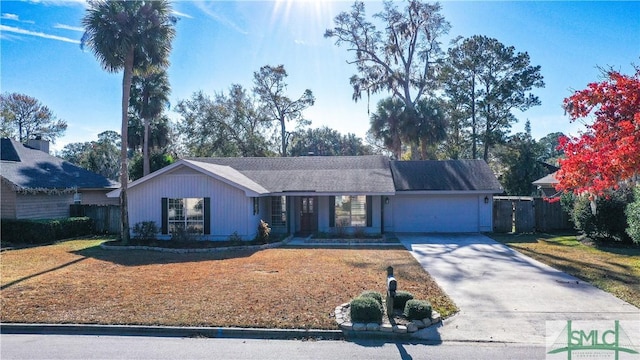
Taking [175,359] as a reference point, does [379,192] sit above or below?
above

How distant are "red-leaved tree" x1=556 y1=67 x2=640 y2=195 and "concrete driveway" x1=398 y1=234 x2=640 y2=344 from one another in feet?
8.45

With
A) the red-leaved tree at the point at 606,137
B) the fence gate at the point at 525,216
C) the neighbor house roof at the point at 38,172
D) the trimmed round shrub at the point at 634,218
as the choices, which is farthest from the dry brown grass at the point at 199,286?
the fence gate at the point at 525,216

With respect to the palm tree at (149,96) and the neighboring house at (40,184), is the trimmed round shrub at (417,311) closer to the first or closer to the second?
the neighboring house at (40,184)

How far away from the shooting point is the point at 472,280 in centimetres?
1027

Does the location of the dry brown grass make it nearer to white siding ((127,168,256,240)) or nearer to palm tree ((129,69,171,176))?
white siding ((127,168,256,240))

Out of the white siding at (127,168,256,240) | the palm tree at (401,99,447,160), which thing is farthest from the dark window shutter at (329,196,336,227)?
the palm tree at (401,99,447,160)

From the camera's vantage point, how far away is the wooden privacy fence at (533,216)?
2022cm

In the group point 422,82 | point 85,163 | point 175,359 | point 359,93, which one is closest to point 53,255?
point 175,359

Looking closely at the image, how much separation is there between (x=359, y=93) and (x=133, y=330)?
2815 centimetres

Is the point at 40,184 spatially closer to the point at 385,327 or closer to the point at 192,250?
the point at 192,250

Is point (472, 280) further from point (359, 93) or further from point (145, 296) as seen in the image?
point (359, 93)

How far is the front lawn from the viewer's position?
9.42m

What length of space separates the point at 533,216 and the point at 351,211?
8930 mm

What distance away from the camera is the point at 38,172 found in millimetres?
20906
